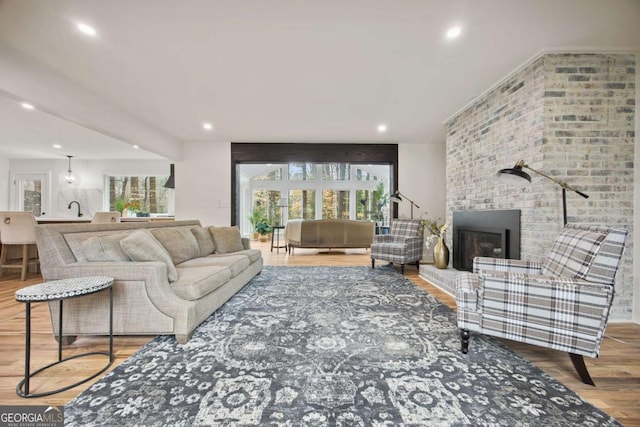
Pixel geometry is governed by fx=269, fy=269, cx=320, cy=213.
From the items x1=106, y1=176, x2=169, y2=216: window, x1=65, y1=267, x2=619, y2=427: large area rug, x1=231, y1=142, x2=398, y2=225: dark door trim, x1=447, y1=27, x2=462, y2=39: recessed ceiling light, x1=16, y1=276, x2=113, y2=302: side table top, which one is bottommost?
x1=65, y1=267, x2=619, y2=427: large area rug

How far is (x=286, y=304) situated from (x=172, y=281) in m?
1.16

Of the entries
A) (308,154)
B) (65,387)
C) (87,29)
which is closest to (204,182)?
(308,154)

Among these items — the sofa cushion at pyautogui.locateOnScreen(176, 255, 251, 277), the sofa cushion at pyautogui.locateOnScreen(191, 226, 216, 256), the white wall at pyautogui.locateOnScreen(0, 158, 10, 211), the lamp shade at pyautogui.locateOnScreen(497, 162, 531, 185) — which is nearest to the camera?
the lamp shade at pyautogui.locateOnScreen(497, 162, 531, 185)

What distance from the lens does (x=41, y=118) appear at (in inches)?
167

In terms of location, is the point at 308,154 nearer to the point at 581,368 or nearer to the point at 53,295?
the point at 53,295

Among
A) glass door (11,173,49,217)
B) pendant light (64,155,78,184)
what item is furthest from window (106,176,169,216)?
glass door (11,173,49,217)

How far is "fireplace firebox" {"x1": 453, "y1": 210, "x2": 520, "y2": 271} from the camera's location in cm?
291

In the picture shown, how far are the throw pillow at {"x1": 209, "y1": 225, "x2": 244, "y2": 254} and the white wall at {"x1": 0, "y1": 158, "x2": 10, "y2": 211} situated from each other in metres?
7.63

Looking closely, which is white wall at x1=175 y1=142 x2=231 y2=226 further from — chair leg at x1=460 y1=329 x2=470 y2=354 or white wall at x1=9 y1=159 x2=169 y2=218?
chair leg at x1=460 y1=329 x2=470 y2=354

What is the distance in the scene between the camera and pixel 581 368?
1.60 meters

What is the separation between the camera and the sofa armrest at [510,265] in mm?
2193

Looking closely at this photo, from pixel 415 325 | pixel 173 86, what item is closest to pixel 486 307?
pixel 415 325

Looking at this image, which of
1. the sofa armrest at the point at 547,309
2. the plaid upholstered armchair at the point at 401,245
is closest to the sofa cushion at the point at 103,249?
the sofa armrest at the point at 547,309

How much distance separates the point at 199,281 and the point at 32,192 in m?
8.77
